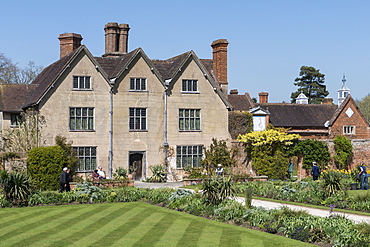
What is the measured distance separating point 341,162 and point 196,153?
1119 cm

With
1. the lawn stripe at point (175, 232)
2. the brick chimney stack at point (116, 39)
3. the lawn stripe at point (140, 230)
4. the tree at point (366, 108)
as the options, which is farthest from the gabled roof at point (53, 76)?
the tree at point (366, 108)

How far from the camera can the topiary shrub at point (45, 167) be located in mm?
28156

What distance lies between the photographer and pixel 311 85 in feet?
302

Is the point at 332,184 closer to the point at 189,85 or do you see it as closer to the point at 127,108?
the point at 189,85

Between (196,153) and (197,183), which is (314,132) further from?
(197,183)

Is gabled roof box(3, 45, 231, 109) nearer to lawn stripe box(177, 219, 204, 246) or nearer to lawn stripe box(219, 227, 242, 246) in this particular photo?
lawn stripe box(177, 219, 204, 246)

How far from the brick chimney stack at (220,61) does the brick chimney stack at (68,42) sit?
34.6 feet

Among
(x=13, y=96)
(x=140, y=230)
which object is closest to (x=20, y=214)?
(x=140, y=230)

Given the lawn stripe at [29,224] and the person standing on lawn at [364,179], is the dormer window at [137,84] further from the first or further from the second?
the lawn stripe at [29,224]

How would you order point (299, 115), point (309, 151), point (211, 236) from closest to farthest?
point (211, 236)
point (309, 151)
point (299, 115)

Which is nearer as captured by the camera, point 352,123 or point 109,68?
point 109,68

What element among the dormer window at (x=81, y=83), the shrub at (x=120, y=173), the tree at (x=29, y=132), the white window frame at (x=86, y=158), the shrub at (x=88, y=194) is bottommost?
the shrub at (x=88, y=194)

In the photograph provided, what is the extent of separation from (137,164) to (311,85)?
6312 centimetres

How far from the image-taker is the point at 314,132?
4847 centimetres
